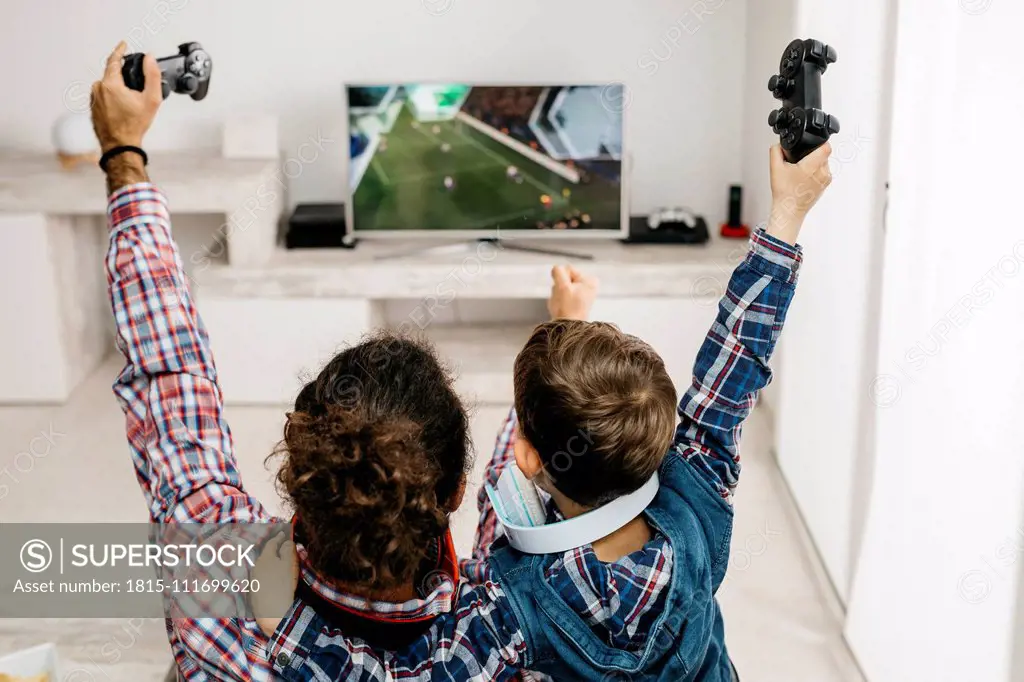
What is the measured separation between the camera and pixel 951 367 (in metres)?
2.04

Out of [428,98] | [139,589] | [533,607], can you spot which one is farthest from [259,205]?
[533,607]

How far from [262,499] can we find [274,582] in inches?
89.6

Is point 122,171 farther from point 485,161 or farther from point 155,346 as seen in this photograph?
point 485,161

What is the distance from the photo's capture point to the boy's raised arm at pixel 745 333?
4.03ft

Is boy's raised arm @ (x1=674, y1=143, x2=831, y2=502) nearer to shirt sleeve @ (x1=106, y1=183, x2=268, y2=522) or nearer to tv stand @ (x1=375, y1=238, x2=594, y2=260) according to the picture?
shirt sleeve @ (x1=106, y1=183, x2=268, y2=522)

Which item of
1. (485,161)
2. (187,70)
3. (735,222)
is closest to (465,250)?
(485,161)

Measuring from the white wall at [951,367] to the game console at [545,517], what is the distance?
0.76m

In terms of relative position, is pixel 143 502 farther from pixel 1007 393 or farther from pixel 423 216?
pixel 1007 393

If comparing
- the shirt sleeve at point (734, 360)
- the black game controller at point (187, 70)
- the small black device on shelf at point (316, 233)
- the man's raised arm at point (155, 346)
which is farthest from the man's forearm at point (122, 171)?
the small black device on shelf at point (316, 233)

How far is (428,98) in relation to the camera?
12.9 ft

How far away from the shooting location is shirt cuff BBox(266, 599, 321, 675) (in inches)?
43.7

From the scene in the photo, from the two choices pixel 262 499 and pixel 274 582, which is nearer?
pixel 274 582

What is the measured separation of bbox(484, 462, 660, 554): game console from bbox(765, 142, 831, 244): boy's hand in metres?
0.32

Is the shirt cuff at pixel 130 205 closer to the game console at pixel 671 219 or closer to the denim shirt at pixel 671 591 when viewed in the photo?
the denim shirt at pixel 671 591
